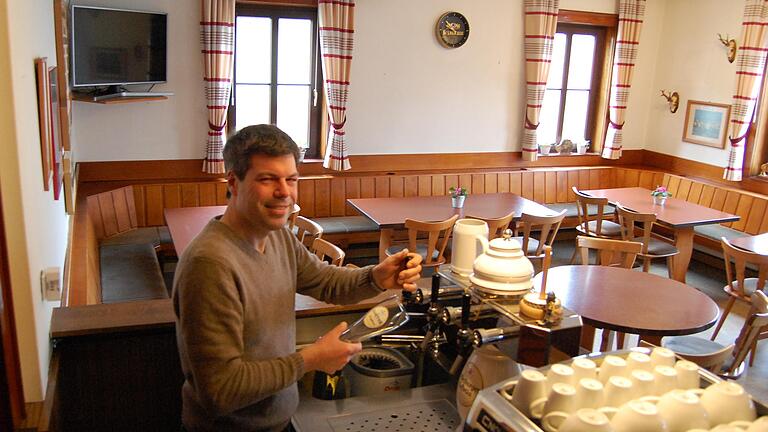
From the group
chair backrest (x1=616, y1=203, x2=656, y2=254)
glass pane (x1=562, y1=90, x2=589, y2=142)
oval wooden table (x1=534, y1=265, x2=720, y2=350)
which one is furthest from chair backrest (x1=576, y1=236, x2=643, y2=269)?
glass pane (x1=562, y1=90, x2=589, y2=142)

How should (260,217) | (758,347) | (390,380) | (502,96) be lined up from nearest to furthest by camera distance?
(260,217), (390,380), (758,347), (502,96)

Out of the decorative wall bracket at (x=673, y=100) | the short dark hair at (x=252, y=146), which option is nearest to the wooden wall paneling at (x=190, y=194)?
the short dark hair at (x=252, y=146)

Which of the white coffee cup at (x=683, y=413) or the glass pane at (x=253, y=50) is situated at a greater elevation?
the glass pane at (x=253, y=50)

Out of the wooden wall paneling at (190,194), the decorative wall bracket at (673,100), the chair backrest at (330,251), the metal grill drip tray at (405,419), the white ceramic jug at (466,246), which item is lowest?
the wooden wall paneling at (190,194)

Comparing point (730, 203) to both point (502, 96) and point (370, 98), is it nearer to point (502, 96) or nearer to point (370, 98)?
point (502, 96)

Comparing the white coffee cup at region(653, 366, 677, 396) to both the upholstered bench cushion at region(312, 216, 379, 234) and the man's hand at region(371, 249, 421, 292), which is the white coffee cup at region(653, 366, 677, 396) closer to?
the man's hand at region(371, 249, 421, 292)

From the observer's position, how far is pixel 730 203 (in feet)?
19.8

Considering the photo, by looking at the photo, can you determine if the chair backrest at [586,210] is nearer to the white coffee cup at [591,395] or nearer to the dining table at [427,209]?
the dining table at [427,209]

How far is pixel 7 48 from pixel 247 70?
4.28m

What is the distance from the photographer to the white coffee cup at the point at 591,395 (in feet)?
3.94

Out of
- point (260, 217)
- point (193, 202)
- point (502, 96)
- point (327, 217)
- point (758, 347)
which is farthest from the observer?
point (502, 96)

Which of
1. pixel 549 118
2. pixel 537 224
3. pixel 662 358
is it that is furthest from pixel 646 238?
pixel 662 358

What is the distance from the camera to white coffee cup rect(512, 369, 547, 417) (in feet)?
4.06

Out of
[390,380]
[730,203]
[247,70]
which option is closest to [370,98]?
[247,70]
